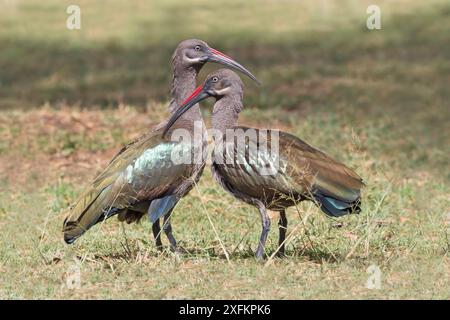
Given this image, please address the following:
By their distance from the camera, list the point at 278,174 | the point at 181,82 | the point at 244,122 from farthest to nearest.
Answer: the point at 244,122, the point at 181,82, the point at 278,174

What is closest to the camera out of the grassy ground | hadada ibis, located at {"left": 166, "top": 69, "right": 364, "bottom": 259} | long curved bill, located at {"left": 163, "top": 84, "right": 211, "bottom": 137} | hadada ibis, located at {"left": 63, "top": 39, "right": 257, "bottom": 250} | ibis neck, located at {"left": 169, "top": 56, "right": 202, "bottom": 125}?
the grassy ground

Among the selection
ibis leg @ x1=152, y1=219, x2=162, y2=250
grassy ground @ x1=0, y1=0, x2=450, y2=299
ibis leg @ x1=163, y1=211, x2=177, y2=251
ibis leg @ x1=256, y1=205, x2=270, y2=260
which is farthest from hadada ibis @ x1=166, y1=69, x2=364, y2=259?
ibis leg @ x1=152, y1=219, x2=162, y2=250

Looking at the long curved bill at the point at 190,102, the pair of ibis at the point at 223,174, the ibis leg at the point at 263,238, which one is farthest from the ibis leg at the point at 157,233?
the ibis leg at the point at 263,238

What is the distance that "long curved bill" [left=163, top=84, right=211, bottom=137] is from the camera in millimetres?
7629

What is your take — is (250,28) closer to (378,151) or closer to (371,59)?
(371,59)

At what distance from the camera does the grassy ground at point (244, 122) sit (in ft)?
22.8

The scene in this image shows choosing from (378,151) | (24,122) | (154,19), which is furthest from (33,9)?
(378,151)

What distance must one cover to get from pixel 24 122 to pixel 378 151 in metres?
3.29

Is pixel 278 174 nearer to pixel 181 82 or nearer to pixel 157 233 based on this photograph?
pixel 157 233

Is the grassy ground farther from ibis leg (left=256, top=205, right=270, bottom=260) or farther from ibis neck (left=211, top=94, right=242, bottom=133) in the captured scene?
ibis neck (left=211, top=94, right=242, bottom=133)

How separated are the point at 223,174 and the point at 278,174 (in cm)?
36

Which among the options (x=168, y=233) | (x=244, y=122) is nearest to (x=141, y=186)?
(x=168, y=233)

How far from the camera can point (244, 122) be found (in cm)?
1123

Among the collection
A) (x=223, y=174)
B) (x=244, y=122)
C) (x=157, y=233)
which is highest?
(x=223, y=174)
